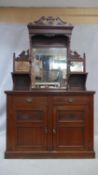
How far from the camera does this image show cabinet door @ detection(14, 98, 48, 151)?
3.89m

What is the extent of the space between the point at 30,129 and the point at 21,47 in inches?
64.2

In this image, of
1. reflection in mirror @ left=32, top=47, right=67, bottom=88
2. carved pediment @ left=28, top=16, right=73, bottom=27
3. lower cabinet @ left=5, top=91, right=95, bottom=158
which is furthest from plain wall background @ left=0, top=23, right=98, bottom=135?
lower cabinet @ left=5, top=91, right=95, bottom=158

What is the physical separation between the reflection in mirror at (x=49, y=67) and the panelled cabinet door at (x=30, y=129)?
1.65 feet

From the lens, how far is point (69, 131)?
3908mm

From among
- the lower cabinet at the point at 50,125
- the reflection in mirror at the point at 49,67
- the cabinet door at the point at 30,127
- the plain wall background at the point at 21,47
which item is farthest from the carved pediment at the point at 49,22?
the cabinet door at the point at 30,127

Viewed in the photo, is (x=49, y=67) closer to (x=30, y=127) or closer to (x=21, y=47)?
(x=21, y=47)

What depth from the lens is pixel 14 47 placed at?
4984 mm

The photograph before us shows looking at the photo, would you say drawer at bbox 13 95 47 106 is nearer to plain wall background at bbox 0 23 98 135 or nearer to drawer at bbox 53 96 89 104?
drawer at bbox 53 96 89 104

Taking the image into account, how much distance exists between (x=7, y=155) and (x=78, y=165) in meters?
0.93

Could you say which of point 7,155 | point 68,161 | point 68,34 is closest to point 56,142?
point 68,161

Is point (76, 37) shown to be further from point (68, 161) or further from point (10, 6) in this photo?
point (68, 161)

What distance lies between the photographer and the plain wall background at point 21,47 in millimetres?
4969

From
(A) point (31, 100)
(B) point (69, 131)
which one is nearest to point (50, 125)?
(B) point (69, 131)

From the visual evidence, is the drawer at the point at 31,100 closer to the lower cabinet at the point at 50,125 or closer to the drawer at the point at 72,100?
the lower cabinet at the point at 50,125
